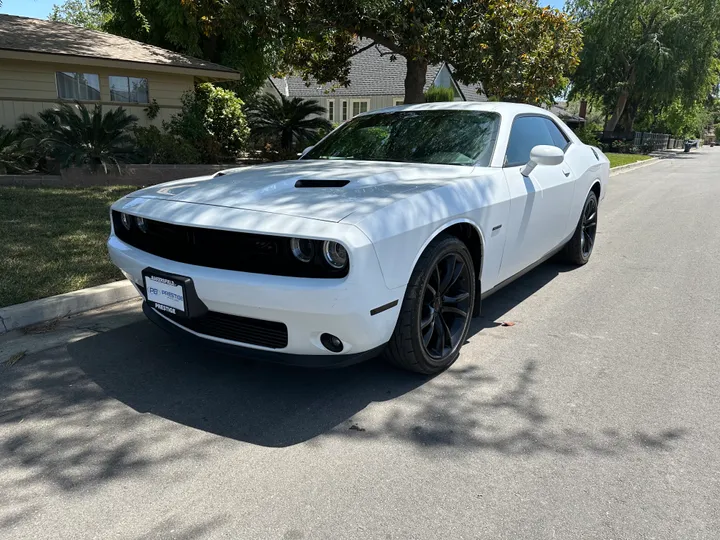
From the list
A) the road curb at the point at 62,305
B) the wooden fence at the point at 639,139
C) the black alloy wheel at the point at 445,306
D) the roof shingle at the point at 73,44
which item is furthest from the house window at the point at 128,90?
the wooden fence at the point at 639,139

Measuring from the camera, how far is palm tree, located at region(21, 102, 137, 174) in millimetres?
10477

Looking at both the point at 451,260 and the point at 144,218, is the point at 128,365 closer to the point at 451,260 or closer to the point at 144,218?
the point at 144,218

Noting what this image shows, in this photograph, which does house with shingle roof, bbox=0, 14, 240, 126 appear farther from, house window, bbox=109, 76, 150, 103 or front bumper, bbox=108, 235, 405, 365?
front bumper, bbox=108, 235, 405, 365

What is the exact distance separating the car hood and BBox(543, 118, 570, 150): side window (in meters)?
1.90

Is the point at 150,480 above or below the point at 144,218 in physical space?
below

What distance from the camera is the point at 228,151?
14234mm

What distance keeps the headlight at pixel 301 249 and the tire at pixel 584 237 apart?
12.5ft

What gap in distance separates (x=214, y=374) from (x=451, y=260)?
1559 millimetres

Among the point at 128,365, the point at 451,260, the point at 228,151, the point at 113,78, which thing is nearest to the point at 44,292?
the point at 128,365

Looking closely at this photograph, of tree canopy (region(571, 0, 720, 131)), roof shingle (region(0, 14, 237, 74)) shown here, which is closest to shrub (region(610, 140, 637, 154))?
tree canopy (region(571, 0, 720, 131))

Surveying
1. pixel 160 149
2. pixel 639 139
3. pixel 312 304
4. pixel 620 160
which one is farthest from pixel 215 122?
pixel 639 139

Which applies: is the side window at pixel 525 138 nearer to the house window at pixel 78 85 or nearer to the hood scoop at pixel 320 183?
the hood scoop at pixel 320 183

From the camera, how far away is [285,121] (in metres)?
16.0

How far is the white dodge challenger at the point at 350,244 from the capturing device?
2703mm
